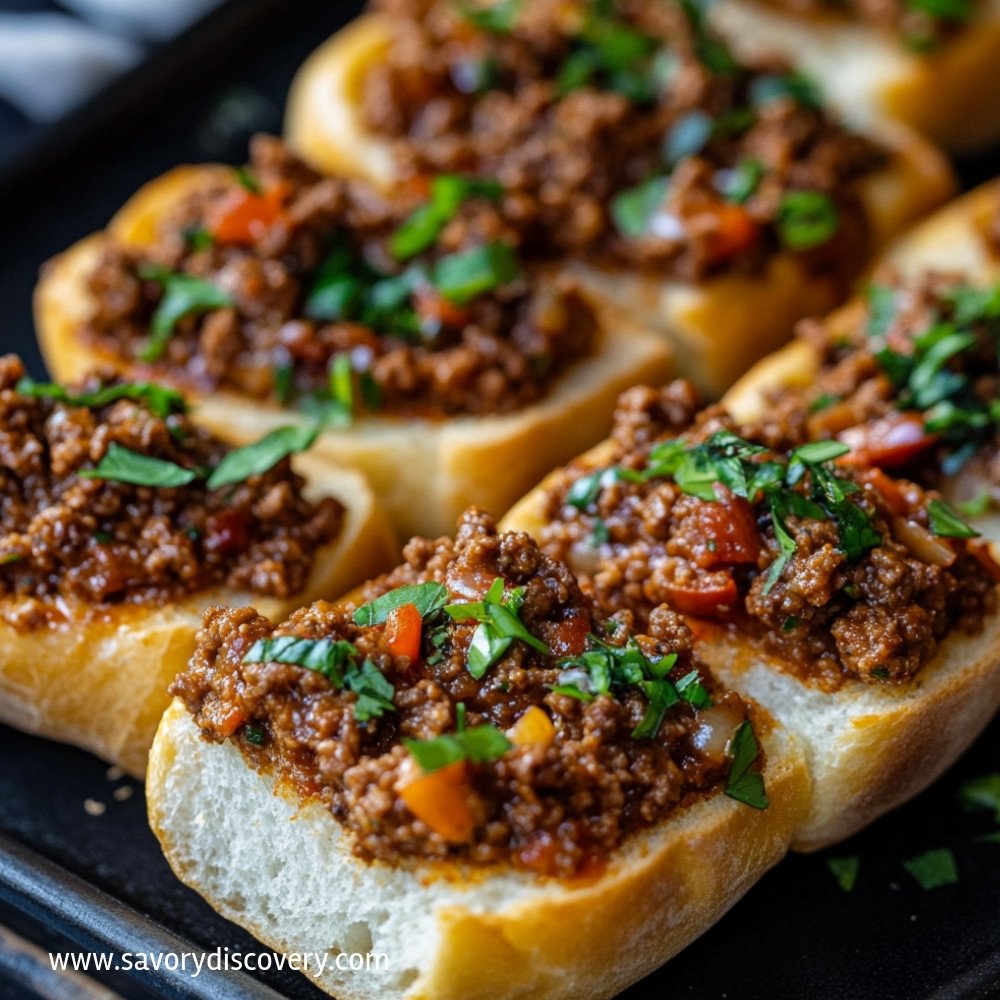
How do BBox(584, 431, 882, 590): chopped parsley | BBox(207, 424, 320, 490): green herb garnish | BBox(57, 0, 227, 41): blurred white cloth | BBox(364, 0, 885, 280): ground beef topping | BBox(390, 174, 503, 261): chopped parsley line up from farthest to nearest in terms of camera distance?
BBox(57, 0, 227, 41): blurred white cloth → BBox(364, 0, 885, 280): ground beef topping → BBox(390, 174, 503, 261): chopped parsley → BBox(207, 424, 320, 490): green herb garnish → BBox(584, 431, 882, 590): chopped parsley

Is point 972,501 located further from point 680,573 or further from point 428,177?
point 428,177

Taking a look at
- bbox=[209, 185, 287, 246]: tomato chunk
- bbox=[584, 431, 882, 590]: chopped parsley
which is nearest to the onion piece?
bbox=[584, 431, 882, 590]: chopped parsley

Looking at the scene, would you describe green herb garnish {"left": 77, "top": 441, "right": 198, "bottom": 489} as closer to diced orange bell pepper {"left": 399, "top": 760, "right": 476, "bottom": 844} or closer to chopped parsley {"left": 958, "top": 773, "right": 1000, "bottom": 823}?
diced orange bell pepper {"left": 399, "top": 760, "right": 476, "bottom": 844}

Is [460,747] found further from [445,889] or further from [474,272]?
[474,272]

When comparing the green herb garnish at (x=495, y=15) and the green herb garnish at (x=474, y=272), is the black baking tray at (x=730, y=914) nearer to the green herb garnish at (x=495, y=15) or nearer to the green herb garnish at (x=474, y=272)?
the green herb garnish at (x=474, y=272)

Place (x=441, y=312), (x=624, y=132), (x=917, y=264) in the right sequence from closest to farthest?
(x=441, y=312) < (x=917, y=264) < (x=624, y=132)

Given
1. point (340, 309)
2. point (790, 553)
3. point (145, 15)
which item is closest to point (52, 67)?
point (145, 15)

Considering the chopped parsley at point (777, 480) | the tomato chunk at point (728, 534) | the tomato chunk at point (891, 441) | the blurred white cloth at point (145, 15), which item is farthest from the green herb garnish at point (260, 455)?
the blurred white cloth at point (145, 15)

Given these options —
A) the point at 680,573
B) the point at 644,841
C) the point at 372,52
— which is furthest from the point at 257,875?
the point at 372,52
